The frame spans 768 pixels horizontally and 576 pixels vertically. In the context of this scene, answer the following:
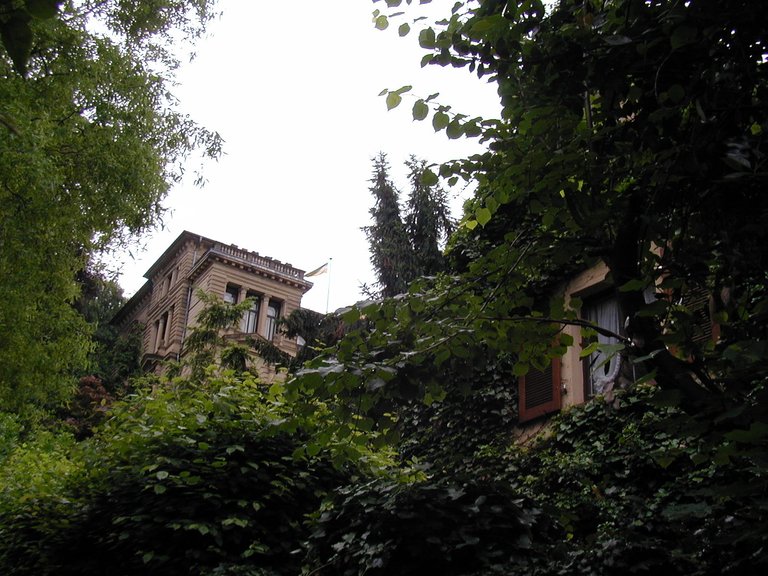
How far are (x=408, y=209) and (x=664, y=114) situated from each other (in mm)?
17275

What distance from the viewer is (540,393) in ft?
38.9

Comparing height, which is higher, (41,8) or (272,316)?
(272,316)

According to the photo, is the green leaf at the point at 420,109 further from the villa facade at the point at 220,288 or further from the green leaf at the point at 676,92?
the villa facade at the point at 220,288

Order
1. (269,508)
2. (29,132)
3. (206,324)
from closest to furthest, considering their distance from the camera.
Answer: (269,508)
(29,132)
(206,324)

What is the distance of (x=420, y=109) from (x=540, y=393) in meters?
7.78

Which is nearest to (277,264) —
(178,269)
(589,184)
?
(178,269)

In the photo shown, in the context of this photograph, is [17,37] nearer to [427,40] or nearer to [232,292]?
[427,40]

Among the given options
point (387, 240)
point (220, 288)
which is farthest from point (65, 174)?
point (220, 288)

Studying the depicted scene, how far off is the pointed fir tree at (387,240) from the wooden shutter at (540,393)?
751 cm

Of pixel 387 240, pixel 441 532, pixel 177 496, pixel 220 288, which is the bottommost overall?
pixel 441 532

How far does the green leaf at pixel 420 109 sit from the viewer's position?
4.89m

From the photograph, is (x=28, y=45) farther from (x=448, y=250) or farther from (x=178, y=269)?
(x=178, y=269)

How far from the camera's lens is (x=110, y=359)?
40.9 m

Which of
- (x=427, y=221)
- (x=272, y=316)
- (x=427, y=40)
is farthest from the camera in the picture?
(x=272, y=316)
